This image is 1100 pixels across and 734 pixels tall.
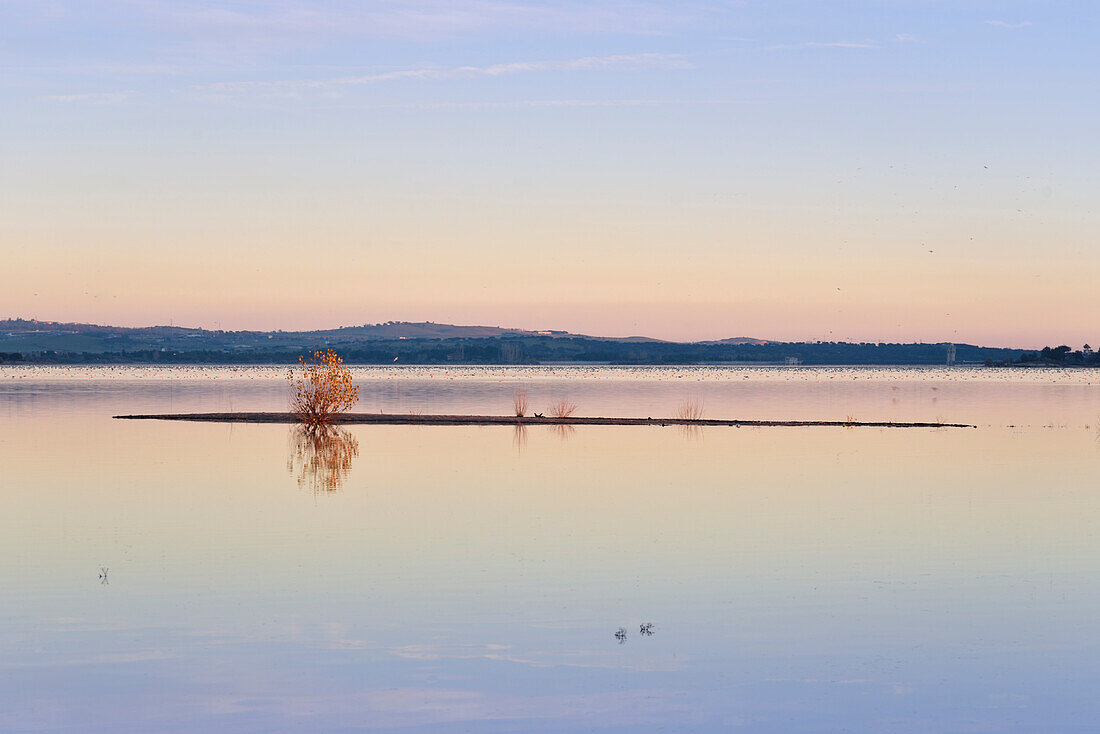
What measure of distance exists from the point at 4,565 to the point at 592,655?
9.73 m

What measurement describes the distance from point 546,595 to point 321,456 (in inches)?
850

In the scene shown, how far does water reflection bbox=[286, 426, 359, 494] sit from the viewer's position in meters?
29.8

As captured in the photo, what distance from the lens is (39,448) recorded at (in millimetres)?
39156

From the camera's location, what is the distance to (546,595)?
53.9 ft

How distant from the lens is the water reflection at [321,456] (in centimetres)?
2981

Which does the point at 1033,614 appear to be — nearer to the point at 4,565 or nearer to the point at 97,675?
the point at 97,675

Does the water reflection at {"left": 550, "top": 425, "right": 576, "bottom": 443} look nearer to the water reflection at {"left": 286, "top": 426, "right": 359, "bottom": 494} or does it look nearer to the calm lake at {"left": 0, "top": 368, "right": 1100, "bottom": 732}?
the water reflection at {"left": 286, "top": 426, "right": 359, "bottom": 494}

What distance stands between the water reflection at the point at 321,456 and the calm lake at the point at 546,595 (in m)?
0.33

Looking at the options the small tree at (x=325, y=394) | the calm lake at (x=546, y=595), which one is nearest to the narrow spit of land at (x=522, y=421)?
the small tree at (x=325, y=394)

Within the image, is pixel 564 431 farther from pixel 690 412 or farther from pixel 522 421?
pixel 690 412

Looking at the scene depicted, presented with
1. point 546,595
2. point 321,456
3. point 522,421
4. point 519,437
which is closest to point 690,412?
point 522,421

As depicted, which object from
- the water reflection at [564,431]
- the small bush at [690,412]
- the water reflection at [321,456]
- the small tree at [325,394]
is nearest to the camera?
the water reflection at [321,456]

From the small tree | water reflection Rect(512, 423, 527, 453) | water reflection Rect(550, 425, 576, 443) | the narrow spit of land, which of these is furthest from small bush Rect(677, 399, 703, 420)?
the small tree

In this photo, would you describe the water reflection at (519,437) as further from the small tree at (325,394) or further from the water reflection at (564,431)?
the small tree at (325,394)
